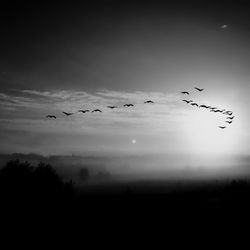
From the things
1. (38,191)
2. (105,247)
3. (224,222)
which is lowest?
(105,247)

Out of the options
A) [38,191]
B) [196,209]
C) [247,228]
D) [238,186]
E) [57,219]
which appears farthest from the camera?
[238,186]

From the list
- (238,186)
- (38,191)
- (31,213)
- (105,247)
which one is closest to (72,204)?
(38,191)

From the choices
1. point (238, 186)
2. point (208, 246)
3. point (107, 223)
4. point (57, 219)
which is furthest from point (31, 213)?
point (238, 186)

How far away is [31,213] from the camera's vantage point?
34.4 metres

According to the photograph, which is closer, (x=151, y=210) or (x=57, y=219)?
(x=57, y=219)

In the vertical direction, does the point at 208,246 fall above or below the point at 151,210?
below

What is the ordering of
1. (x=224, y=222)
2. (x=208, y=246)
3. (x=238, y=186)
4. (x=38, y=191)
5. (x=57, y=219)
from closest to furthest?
(x=208, y=246) → (x=224, y=222) → (x=57, y=219) → (x=38, y=191) → (x=238, y=186)

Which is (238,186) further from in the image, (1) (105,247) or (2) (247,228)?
(1) (105,247)

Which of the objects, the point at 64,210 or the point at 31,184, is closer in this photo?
the point at 64,210

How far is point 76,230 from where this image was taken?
1198 inches

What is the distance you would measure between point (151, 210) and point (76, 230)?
12529 mm

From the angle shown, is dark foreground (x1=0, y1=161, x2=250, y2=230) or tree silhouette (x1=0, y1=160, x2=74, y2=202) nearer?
dark foreground (x1=0, y1=161, x2=250, y2=230)

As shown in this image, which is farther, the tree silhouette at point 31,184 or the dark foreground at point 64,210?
the tree silhouette at point 31,184

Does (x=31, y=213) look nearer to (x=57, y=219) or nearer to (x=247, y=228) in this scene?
(x=57, y=219)
